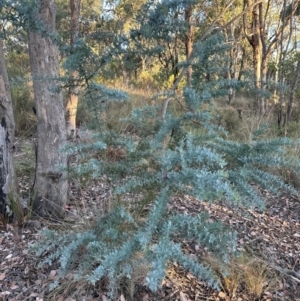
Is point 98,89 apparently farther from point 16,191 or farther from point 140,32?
point 16,191

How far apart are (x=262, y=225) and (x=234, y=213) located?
0.78ft

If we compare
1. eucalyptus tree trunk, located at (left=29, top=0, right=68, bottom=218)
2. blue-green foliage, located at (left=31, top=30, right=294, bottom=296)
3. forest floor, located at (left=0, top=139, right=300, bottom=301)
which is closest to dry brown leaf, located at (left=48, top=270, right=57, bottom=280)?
forest floor, located at (left=0, top=139, right=300, bottom=301)

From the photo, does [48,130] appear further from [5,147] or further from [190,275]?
[190,275]

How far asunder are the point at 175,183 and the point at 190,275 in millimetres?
805

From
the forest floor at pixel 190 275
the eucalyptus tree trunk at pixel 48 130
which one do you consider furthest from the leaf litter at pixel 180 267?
the eucalyptus tree trunk at pixel 48 130

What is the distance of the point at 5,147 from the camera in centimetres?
223

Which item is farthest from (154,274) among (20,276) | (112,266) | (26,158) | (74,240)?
(26,158)

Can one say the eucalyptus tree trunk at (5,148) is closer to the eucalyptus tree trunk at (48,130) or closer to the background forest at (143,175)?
the background forest at (143,175)

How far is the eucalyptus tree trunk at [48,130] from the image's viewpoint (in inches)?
86.0

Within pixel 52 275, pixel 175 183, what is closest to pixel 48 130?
pixel 52 275

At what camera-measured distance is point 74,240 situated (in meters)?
1.71

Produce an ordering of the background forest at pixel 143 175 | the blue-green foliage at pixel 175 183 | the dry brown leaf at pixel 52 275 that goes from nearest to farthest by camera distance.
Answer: the blue-green foliage at pixel 175 183 < the background forest at pixel 143 175 < the dry brown leaf at pixel 52 275

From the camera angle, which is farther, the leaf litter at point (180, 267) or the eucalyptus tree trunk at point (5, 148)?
the eucalyptus tree trunk at point (5, 148)

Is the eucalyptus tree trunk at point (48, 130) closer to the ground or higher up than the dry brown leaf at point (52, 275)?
higher up
